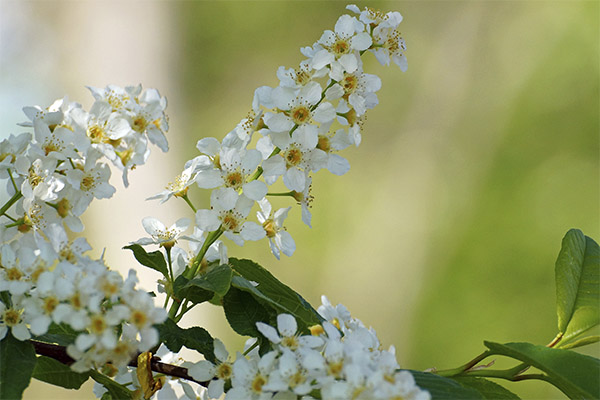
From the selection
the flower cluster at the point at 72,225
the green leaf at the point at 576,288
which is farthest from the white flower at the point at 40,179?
the green leaf at the point at 576,288

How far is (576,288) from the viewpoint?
49 cm

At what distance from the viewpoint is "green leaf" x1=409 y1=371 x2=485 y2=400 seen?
0.35 m

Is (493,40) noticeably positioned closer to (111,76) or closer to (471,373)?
(111,76)

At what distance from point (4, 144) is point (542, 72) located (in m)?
3.02

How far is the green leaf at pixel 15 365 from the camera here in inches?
13.7

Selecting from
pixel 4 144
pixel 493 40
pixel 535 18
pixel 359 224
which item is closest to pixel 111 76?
pixel 359 224

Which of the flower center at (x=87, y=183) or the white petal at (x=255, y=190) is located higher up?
the flower center at (x=87, y=183)

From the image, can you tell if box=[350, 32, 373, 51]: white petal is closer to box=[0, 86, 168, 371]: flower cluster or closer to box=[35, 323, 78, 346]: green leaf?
box=[0, 86, 168, 371]: flower cluster

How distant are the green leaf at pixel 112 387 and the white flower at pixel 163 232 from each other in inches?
4.0

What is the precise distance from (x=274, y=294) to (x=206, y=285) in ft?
0.20

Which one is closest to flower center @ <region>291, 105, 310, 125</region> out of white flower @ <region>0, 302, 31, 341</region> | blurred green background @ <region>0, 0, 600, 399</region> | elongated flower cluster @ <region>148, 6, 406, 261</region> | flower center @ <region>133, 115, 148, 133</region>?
elongated flower cluster @ <region>148, 6, 406, 261</region>

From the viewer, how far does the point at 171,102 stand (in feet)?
9.57

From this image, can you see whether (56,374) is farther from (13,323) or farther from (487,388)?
(487,388)

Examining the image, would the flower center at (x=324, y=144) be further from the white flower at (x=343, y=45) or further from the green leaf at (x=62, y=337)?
the green leaf at (x=62, y=337)
